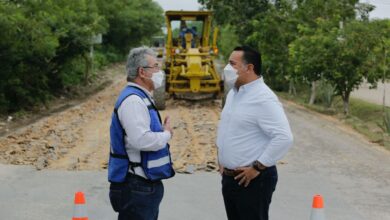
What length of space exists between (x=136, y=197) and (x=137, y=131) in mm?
475

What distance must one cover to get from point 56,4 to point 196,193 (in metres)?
14.2

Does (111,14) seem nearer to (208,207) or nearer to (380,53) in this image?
(380,53)

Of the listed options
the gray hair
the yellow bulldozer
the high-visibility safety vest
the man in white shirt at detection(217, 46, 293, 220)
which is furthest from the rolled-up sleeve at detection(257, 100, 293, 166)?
the yellow bulldozer

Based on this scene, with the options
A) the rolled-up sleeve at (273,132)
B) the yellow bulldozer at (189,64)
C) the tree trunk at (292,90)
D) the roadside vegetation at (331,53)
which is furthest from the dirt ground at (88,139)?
the tree trunk at (292,90)

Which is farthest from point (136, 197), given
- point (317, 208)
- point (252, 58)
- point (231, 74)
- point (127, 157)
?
point (317, 208)

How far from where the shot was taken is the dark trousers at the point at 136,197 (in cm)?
432

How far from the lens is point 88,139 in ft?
46.1

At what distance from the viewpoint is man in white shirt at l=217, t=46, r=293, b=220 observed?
4.48 meters

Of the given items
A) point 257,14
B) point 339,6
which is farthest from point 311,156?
point 257,14

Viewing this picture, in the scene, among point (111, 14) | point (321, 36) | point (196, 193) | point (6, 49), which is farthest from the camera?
point (111, 14)

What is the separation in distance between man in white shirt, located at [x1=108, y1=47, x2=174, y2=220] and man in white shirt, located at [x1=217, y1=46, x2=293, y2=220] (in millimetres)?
517

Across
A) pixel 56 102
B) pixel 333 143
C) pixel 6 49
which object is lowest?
pixel 56 102

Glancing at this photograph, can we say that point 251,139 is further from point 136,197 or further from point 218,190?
point 218,190

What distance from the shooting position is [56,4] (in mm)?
21312
